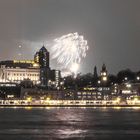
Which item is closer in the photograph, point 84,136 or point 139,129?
point 84,136

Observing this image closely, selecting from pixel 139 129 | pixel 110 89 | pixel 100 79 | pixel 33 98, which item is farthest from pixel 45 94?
pixel 139 129

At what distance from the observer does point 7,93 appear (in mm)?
185625

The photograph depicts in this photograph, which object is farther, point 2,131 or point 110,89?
point 110,89

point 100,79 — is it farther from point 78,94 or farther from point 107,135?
point 107,135

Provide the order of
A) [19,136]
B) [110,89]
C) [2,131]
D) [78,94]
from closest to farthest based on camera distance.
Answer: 1. [19,136]
2. [2,131]
3. [78,94]
4. [110,89]

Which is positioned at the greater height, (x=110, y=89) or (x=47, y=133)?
(x=110, y=89)

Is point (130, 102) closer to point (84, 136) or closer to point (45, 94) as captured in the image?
point (45, 94)

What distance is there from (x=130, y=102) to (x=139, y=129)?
3265 inches

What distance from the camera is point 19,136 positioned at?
67062mm

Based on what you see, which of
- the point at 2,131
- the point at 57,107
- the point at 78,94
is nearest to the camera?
the point at 2,131

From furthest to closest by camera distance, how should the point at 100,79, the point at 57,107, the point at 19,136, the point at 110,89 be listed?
the point at 100,79 < the point at 110,89 < the point at 57,107 < the point at 19,136

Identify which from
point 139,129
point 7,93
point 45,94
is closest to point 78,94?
point 45,94

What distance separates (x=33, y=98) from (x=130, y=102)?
78.9 ft

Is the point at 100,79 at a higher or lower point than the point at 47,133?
higher
